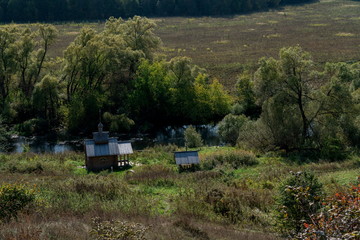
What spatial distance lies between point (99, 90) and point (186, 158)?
24189mm

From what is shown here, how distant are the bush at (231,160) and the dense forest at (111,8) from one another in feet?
359

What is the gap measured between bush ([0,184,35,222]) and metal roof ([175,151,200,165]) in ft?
42.9

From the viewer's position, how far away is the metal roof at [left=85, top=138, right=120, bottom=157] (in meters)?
29.2

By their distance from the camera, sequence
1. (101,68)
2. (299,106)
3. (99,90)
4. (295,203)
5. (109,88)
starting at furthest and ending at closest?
(109,88)
(99,90)
(101,68)
(299,106)
(295,203)

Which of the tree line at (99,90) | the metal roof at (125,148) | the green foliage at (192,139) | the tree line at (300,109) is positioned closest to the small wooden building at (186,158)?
the metal roof at (125,148)

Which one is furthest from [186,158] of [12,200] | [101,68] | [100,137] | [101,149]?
[101,68]

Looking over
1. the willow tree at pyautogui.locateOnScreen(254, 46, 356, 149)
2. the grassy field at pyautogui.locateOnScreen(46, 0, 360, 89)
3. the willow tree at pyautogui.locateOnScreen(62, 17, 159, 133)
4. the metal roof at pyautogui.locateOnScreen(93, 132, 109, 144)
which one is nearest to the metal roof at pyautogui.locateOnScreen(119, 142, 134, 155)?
the metal roof at pyautogui.locateOnScreen(93, 132, 109, 144)

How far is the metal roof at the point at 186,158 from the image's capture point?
91.4ft

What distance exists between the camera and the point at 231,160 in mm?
30141

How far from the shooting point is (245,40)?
98000 millimetres

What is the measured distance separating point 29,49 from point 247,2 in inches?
4641

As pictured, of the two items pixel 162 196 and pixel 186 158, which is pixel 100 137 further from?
pixel 162 196

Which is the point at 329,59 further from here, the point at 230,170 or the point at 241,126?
the point at 230,170

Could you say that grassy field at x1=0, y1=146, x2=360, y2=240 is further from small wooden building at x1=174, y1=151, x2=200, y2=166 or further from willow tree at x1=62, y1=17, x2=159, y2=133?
willow tree at x1=62, y1=17, x2=159, y2=133
